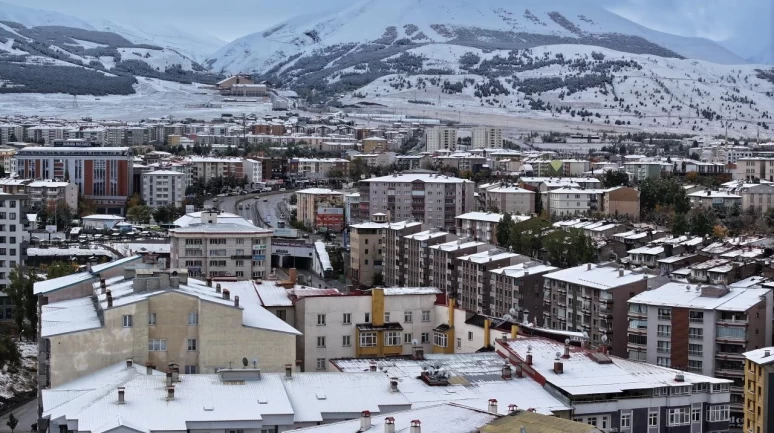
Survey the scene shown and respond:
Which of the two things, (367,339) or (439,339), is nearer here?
(367,339)

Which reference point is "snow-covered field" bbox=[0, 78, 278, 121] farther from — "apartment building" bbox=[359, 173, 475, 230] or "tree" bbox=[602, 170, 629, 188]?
"apartment building" bbox=[359, 173, 475, 230]

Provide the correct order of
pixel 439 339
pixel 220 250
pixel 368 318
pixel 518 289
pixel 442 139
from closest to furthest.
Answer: pixel 368 318, pixel 439 339, pixel 518 289, pixel 220 250, pixel 442 139

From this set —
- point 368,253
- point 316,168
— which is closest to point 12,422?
point 368,253

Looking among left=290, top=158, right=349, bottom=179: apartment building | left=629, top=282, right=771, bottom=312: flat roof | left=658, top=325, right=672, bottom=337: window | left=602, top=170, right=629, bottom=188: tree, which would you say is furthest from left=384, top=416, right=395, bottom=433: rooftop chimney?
left=290, top=158, right=349, bottom=179: apartment building

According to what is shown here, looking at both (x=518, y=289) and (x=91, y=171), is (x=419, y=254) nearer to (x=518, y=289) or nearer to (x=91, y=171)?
(x=518, y=289)

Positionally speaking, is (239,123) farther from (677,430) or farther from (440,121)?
(677,430)

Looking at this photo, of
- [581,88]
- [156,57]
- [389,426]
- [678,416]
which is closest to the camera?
[389,426]
